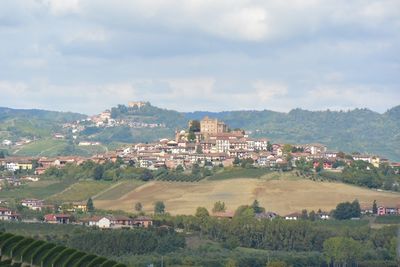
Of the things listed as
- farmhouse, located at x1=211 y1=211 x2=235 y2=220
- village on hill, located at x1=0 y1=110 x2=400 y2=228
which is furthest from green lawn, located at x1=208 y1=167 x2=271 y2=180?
farmhouse, located at x1=211 y1=211 x2=235 y2=220

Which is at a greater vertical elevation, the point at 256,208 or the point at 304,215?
the point at 256,208

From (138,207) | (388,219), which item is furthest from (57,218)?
(388,219)

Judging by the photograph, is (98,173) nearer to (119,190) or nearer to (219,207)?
(119,190)

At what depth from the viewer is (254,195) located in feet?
468

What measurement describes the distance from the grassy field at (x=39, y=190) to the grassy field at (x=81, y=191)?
1391 millimetres

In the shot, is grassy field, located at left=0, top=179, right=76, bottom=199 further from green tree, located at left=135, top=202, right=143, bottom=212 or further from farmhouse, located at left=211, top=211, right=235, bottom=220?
farmhouse, located at left=211, top=211, right=235, bottom=220

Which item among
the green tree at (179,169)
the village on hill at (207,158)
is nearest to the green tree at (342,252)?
the village on hill at (207,158)

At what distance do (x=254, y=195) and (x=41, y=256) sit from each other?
93.8 meters

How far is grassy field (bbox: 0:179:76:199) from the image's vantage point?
150 meters

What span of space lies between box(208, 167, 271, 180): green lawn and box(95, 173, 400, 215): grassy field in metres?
1.49

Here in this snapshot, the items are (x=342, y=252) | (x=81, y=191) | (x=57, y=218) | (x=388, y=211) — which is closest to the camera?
(x=342, y=252)

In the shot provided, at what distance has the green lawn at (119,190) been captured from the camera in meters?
147

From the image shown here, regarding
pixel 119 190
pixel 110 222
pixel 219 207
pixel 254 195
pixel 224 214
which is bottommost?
pixel 110 222

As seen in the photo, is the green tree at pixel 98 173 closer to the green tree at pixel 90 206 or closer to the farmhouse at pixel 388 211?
the green tree at pixel 90 206
